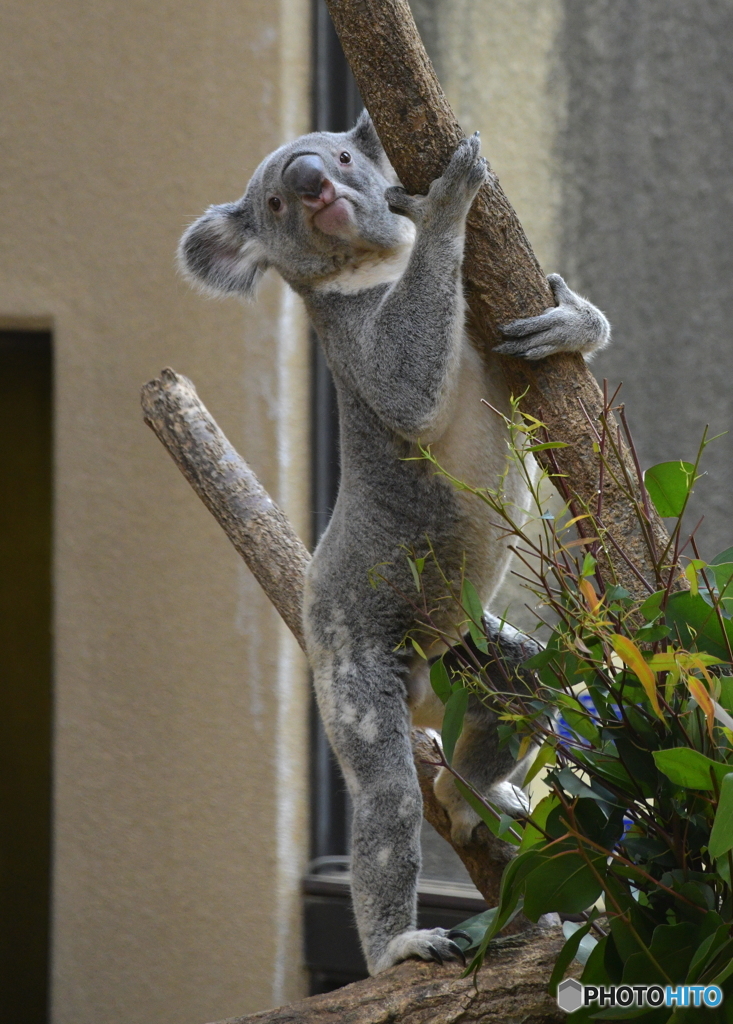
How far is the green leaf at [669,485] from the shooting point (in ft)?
3.69

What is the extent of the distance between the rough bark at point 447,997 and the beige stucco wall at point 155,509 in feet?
A: 5.73

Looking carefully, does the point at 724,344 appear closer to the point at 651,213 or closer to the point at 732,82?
the point at 651,213

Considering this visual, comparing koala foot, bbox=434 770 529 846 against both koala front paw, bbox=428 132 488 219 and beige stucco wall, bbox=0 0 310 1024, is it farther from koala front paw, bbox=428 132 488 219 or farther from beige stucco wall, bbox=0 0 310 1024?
beige stucco wall, bbox=0 0 310 1024

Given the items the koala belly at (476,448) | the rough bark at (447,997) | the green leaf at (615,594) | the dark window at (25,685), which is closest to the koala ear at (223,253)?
the koala belly at (476,448)

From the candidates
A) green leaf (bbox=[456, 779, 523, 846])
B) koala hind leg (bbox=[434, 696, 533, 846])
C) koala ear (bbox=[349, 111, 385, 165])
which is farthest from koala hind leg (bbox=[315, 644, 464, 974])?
koala ear (bbox=[349, 111, 385, 165])

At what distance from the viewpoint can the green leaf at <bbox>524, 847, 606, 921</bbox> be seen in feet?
3.40

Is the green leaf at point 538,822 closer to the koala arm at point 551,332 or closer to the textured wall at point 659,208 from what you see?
the koala arm at point 551,332

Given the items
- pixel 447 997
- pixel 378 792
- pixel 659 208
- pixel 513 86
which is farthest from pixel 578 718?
pixel 513 86

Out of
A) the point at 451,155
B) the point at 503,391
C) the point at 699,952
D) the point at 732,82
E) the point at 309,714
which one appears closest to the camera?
the point at 699,952

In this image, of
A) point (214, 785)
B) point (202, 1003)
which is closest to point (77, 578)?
point (214, 785)

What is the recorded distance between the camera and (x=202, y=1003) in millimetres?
2988

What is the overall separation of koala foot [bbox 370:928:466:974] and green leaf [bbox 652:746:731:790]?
1.75 ft

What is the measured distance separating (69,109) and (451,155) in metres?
2.21

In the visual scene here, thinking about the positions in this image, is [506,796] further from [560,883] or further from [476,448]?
[560,883]
